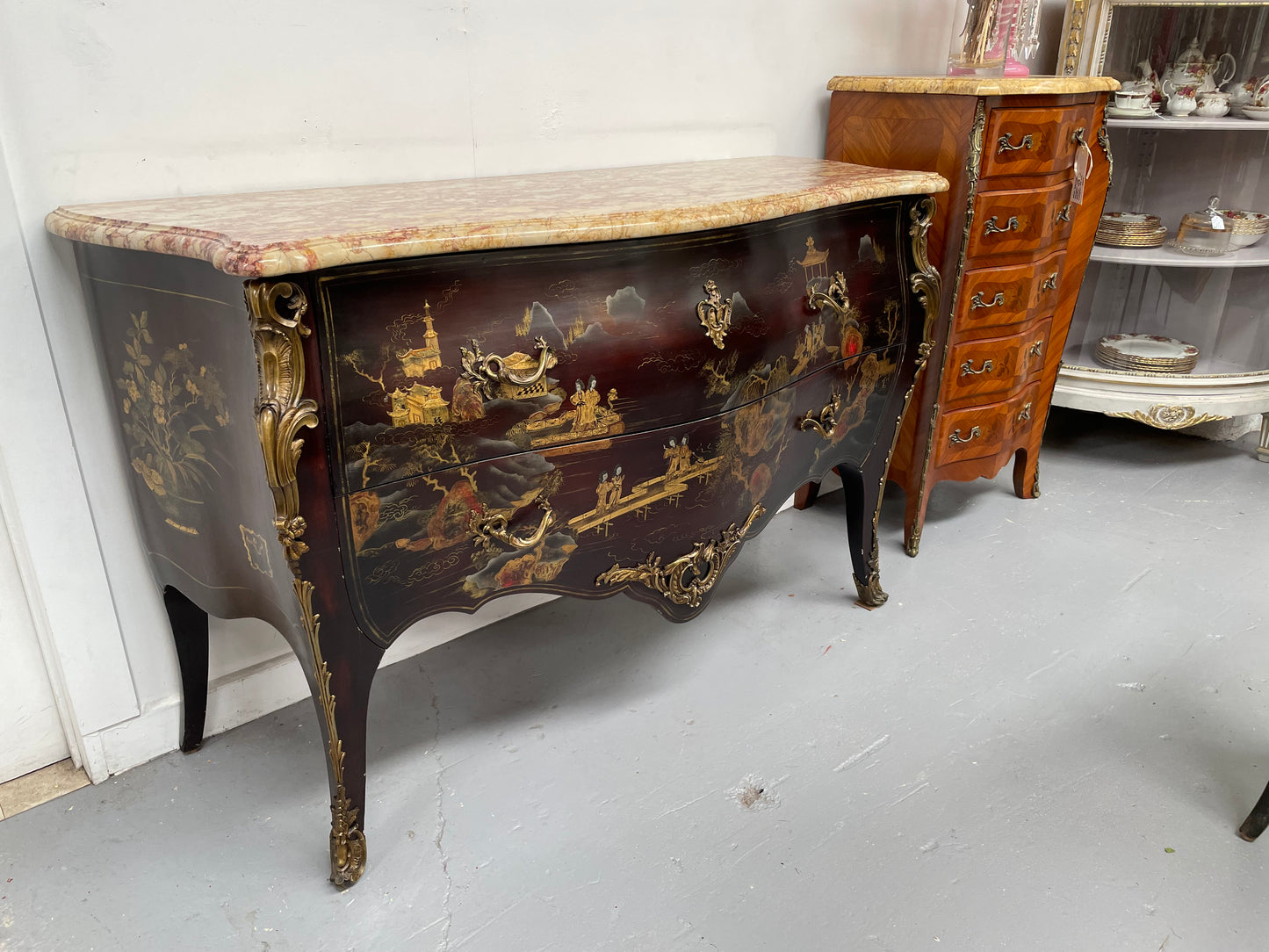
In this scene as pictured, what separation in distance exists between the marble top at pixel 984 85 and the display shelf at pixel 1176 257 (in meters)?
0.78

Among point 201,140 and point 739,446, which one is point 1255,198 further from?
point 201,140

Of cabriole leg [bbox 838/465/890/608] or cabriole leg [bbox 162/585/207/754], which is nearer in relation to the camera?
cabriole leg [bbox 162/585/207/754]

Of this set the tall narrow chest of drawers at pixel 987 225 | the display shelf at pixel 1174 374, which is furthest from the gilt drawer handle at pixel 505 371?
the display shelf at pixel 1174 374

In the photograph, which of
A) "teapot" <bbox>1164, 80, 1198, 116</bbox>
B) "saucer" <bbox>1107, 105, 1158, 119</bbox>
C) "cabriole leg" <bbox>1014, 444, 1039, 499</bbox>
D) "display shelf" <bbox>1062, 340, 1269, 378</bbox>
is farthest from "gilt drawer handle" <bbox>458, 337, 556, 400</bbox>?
"teapot" <bbox>1164, 80, 1198, 116</bbox>

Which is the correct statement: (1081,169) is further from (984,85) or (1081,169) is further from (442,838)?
(442,838)

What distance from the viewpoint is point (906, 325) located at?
194 cm

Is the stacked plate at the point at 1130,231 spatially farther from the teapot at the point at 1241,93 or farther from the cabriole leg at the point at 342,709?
the cabriole leg at the point at 342,709

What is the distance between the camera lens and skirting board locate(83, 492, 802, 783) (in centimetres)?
165

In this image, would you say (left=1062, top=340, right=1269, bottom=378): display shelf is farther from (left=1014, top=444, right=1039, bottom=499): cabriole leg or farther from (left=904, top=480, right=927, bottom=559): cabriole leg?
(left=904, top=480, right=927, bottom=559): cabriole leg

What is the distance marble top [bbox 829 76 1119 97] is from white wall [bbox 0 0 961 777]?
10.2 inches

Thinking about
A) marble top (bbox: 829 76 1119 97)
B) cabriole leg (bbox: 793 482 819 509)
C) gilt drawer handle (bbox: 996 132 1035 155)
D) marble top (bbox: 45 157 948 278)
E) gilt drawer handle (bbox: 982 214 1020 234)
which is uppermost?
marble top (bbox: 829 76 1119 97)

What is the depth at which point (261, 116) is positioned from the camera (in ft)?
4.98

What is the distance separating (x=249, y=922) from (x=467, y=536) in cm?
67

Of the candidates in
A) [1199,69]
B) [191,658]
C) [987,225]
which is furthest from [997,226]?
[191,658]
